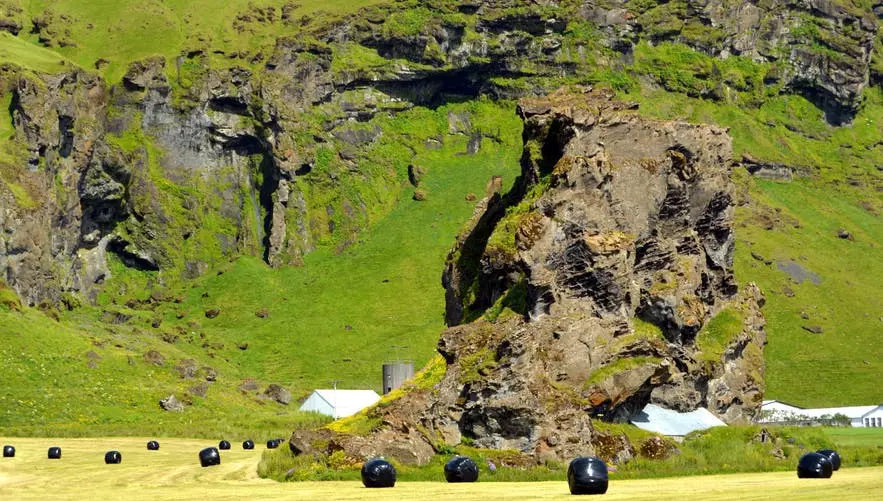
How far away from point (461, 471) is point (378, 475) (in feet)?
22.6

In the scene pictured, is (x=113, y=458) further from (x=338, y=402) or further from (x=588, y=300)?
(x=338, y=402)

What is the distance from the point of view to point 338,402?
150 meters

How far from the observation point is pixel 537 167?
103 metres

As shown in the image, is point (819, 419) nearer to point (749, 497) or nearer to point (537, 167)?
point (537, 167)

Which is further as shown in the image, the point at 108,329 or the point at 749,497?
the point at 108,329

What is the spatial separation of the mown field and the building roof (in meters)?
22.5

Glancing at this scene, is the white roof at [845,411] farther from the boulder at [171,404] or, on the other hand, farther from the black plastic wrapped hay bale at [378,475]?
the black plastic wrapped hay bale at [378,475]

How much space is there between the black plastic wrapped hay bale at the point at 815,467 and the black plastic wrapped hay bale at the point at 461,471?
17983 mm

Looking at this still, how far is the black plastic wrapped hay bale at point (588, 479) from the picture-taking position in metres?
58.5

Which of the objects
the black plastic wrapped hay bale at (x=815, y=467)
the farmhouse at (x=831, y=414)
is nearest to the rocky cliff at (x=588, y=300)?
the black plastic wrapped hay bale at (x=815, y=467)

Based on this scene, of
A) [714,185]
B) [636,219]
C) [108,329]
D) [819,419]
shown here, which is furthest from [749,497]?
[108,329]

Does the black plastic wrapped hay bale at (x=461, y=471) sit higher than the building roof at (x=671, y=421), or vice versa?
the building roof at (x=671, y=421)

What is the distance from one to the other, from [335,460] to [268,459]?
18.7 ft

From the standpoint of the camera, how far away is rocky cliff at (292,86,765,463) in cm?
8175
